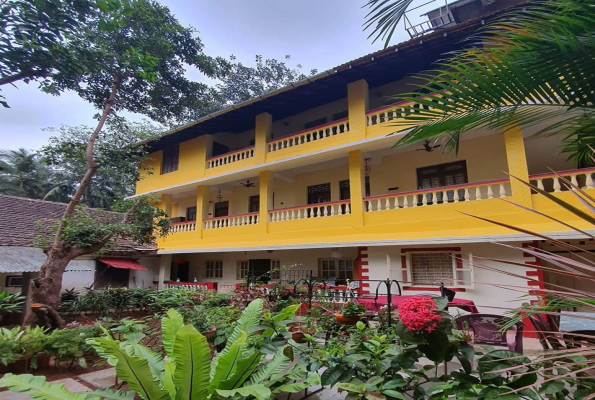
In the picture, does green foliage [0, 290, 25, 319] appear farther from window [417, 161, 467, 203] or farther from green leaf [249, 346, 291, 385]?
window [417, 161, 467, 203]

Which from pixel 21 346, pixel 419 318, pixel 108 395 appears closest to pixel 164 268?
pixel 21 346

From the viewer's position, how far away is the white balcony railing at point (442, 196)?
8.52 meters

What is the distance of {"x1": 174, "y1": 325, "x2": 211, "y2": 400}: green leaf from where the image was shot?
99.0 inches

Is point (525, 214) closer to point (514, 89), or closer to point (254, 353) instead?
point (514, 89)

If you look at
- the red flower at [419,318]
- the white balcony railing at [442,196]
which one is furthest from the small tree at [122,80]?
the white balcony railing at [442,196]

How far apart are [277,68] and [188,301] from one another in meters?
23.2

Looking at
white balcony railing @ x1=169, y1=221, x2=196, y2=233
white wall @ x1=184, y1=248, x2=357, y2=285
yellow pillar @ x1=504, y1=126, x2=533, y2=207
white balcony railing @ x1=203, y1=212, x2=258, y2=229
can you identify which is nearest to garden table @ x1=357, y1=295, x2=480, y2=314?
yellow pillar @ x1=504, y1=126, x2=533, y2=207

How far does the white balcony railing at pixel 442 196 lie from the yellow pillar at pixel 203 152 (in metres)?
8.05

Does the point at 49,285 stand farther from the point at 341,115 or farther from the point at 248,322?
the point at 341,115

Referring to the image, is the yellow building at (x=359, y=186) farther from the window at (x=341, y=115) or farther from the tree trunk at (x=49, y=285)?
the tree trunk at (x=49, y=285)

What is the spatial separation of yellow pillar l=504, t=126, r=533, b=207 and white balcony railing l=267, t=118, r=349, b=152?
471 cm

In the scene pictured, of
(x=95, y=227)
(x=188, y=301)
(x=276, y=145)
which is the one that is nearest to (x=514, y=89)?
(x=188, y=301)

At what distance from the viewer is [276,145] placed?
12.7 meters

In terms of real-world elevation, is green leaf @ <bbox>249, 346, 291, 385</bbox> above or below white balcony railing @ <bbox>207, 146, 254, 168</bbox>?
below
